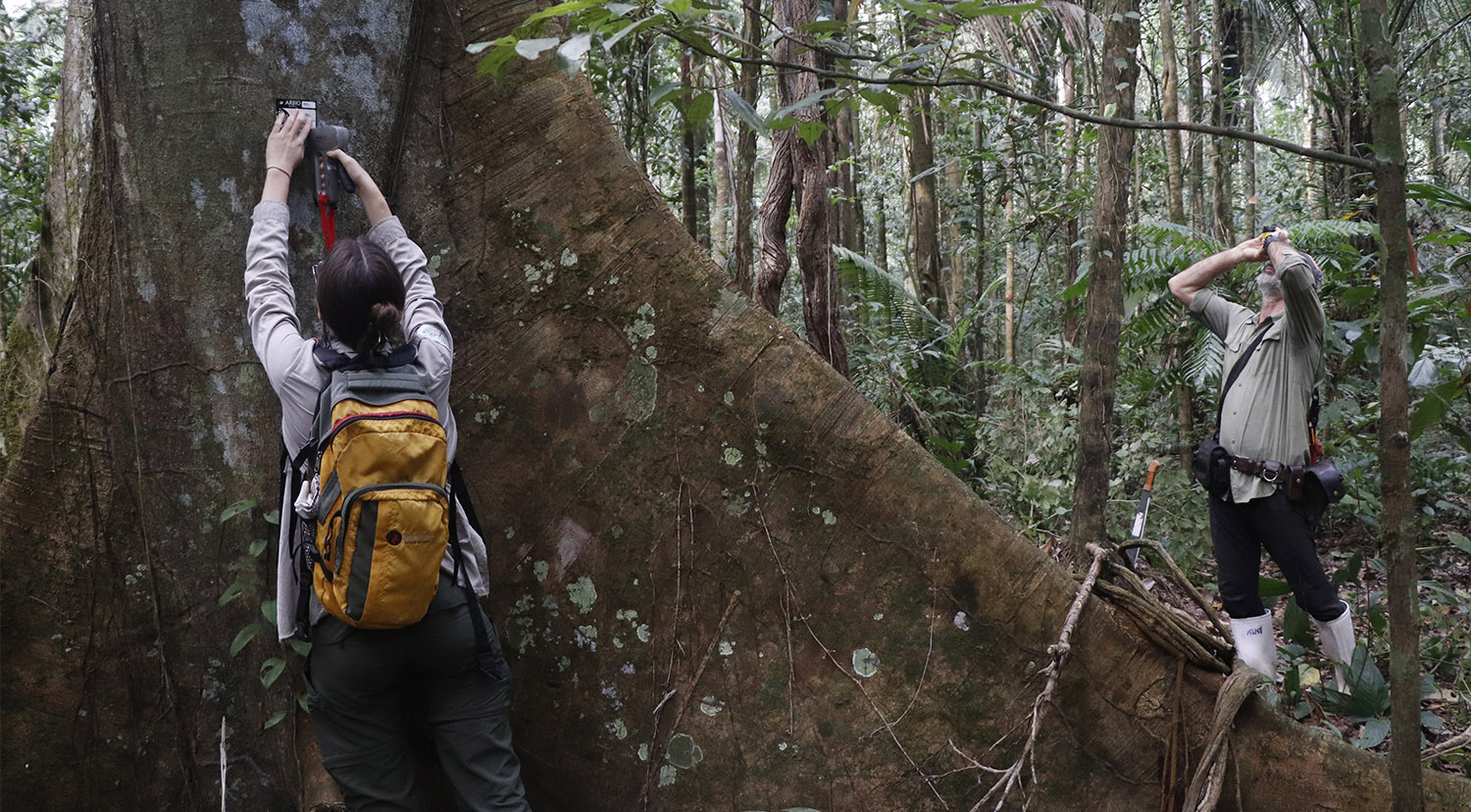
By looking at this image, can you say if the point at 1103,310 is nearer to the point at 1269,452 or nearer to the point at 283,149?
the point at 1269,452

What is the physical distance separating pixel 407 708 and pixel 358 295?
996 millimetres

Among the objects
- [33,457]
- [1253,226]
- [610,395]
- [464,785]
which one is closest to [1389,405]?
[610,395]

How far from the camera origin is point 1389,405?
1918 mm

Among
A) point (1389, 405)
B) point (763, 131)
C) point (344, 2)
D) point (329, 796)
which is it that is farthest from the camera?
point (344, 2)

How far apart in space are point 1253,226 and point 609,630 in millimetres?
10061

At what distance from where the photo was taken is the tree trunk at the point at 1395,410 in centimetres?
184

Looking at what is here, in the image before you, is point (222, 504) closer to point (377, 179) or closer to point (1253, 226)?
point (377, 179)

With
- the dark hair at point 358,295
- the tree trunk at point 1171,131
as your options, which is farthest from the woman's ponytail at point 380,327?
the tree trunk at point 1171,131

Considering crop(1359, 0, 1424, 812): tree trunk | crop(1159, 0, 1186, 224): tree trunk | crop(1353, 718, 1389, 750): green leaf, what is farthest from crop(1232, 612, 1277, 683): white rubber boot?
crop(1159, 0, 1186, 224): tree trunk

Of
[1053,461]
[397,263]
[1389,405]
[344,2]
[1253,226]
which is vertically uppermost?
[344,2]

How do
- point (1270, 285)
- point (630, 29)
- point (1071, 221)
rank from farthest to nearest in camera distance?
point (1071, 221) < point (1270, 285) < point (630, 29)

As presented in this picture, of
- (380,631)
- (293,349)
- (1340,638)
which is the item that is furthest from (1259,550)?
(293,349)

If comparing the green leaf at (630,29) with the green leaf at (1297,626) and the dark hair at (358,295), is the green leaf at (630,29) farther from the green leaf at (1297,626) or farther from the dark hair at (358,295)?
the green leaf at (1297,626)

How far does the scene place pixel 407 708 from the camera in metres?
2.34
